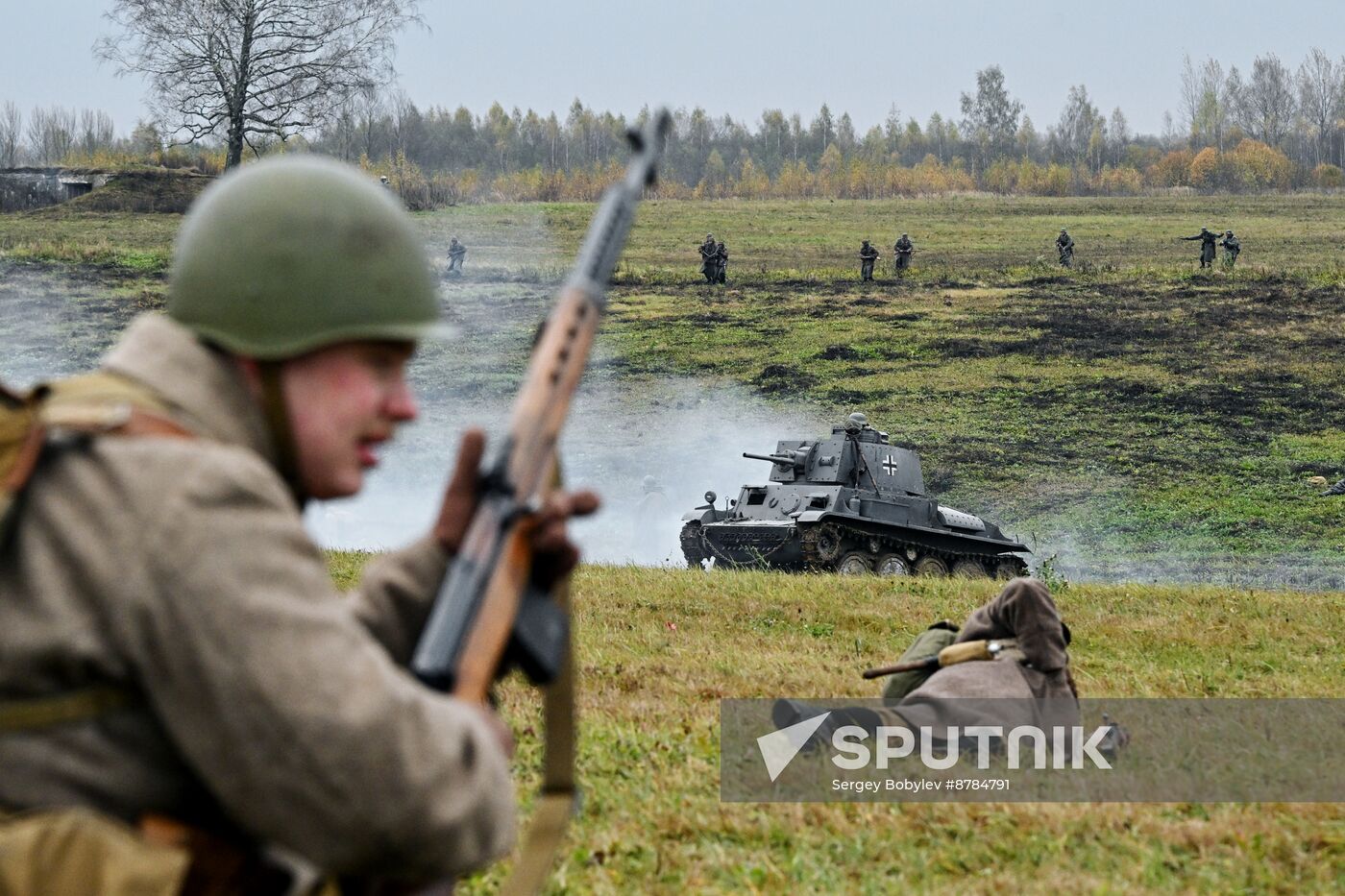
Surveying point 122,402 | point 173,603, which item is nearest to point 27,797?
point 173,603

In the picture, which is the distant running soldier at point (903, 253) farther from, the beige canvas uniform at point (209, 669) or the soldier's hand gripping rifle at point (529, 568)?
the beige canvas uniform at point (209, 669)

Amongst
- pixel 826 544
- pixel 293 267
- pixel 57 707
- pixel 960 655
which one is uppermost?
pixel 293 267

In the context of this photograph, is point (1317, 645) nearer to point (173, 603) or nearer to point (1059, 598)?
point (1059, 598)

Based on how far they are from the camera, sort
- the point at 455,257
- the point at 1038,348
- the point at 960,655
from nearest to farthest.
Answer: the point at 960,655
the point at 1038,348
the point at 455,257

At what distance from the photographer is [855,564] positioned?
843 inches

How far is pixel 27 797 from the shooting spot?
5.88 feet

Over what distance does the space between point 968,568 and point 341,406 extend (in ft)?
69.3

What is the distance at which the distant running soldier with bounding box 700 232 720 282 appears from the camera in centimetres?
4353

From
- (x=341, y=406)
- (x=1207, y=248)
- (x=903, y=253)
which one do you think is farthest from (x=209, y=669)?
(x=1207, y=248)

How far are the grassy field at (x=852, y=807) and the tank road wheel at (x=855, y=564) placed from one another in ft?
28.0

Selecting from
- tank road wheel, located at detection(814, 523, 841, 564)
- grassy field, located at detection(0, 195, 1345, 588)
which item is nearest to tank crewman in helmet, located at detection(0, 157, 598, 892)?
tank road wheel, located at detection(814, 523, 841, 564)

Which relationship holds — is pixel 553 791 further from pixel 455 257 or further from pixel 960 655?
pixel 455 257

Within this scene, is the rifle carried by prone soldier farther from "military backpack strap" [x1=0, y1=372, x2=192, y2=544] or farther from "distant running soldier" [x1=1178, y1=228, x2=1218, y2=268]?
"distant running soldier" [x1=1178, y1=228, x2=1218, y2=268]

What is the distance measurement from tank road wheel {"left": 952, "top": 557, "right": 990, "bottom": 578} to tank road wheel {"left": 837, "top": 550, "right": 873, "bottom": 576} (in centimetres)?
150
